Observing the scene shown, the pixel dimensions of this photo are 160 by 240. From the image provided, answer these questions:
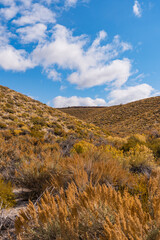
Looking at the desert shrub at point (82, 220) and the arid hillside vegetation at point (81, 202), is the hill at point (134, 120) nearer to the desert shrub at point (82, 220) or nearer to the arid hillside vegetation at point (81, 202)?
the arid hillside vegetation at point (81, 202)

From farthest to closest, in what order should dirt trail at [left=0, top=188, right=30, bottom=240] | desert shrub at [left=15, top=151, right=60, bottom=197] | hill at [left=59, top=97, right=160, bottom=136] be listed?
hill at [left=59, top=97, right=160, bottom=136] < desert shrub at [left=15, top=151, right=60, bottom=197] < dirt trail at [left=0, top=188, right=30, bottom=240]

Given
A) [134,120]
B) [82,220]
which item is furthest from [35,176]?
[134,120]

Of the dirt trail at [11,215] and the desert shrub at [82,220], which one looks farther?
the dirt trail at [11,215]

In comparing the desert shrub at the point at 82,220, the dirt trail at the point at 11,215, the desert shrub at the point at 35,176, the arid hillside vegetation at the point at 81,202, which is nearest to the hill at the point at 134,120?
the arid hillside vegetation at the point at 81,202

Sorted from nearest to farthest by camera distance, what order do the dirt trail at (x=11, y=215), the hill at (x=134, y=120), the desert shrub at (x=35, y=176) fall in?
the dirt trail at (x=11, y=215) → the desert shrub at (x=35, y=176) → the hill at (x=134, y=120)

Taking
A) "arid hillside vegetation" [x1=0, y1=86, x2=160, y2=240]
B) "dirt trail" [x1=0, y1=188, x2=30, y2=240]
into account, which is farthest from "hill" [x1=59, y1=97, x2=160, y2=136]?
"dirt trail" [x1=0, y1=188, x2=30, y2=240]

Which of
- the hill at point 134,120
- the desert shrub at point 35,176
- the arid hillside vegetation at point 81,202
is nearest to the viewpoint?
the arid hillside vegetation at point 81,202

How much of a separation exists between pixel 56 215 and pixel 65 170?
1763mm

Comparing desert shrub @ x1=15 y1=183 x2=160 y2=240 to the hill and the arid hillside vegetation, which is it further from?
the hill

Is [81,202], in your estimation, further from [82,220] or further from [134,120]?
[134,120]

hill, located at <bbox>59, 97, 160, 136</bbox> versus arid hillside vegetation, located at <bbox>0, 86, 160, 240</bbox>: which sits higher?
hill, located at <bbox>59, 97, 160, 136</bbox>

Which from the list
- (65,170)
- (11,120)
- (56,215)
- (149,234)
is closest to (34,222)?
(56,215)

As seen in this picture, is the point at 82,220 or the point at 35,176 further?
the point at 35,176

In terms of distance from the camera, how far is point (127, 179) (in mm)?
3260
